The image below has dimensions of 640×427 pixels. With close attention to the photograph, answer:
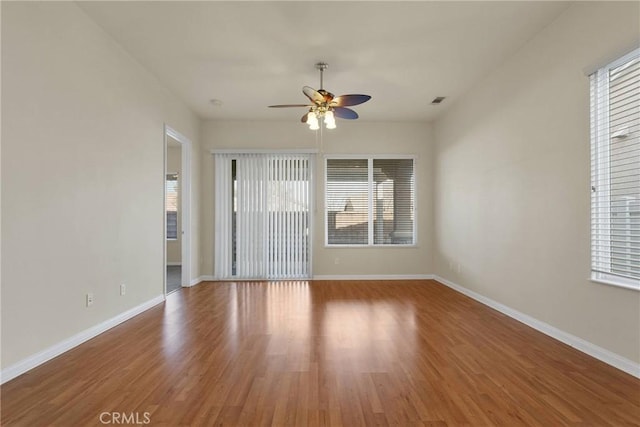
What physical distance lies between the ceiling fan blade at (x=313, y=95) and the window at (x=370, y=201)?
2.47 m

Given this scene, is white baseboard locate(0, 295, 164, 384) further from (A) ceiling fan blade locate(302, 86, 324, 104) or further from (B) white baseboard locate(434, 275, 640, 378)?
(B) white baseboard locate(434, 275, 640, 378)

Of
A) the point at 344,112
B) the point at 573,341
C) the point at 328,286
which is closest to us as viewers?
the point at 573,341

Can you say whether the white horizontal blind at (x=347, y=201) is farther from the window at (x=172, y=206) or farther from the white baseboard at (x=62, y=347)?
the window at (x=172, y=206)

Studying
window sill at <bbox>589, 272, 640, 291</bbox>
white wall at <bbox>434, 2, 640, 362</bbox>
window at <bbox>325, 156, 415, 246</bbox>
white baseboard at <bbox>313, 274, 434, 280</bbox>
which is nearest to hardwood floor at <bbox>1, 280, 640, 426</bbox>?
white wall at <bbox>434, 2, 640, 362</bbox>

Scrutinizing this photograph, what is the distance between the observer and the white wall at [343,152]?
5895 mm

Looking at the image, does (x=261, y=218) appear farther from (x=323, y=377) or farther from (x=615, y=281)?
(x=615, y=281)

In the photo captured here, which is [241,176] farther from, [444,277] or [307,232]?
[444,277]

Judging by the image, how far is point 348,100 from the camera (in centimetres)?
346

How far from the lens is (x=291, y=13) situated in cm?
284

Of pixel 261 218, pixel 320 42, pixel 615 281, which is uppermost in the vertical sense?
pixel 320 42

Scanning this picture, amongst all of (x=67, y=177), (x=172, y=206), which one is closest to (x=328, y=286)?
(x=67, y=177)

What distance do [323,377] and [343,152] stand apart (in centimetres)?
442

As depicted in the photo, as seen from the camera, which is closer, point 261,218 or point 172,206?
point 261,218

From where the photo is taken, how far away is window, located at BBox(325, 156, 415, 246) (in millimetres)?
5996
